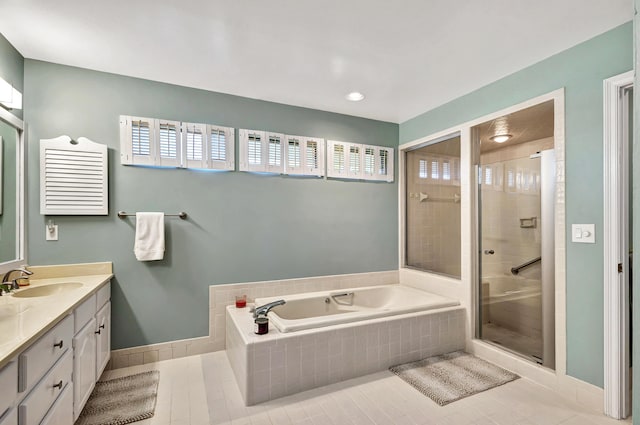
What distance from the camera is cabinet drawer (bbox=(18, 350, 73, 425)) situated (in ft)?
3.84

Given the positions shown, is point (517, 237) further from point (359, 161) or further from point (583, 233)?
point (359, 161)

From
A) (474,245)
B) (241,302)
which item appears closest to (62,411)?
(241,302)

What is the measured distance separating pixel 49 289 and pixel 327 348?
6.52ft

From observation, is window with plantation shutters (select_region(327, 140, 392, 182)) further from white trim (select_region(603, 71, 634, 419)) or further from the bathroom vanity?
the bathroom vanity

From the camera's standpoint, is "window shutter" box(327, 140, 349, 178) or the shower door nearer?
the shower door

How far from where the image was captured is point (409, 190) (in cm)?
377

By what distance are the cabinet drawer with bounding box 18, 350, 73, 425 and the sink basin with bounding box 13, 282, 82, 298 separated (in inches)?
24.9

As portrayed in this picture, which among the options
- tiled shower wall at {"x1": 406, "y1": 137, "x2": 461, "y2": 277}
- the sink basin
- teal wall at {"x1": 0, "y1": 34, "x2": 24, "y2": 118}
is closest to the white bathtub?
tiled shower wall at {"x1": 406, "y1": 137, "x2": 461, "y2": 277}

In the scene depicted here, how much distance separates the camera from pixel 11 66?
6.87 feet

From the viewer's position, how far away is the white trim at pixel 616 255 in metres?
1.84

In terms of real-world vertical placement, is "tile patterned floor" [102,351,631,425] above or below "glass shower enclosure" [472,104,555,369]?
below

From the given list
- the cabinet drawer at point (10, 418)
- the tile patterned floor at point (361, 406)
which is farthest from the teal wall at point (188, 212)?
the cabinet drawer at point (10, 418)

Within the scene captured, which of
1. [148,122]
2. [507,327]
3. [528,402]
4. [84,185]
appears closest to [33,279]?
[84,185]

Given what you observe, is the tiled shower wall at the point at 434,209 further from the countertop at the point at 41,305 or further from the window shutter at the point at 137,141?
the countertop at the point at 41,305
